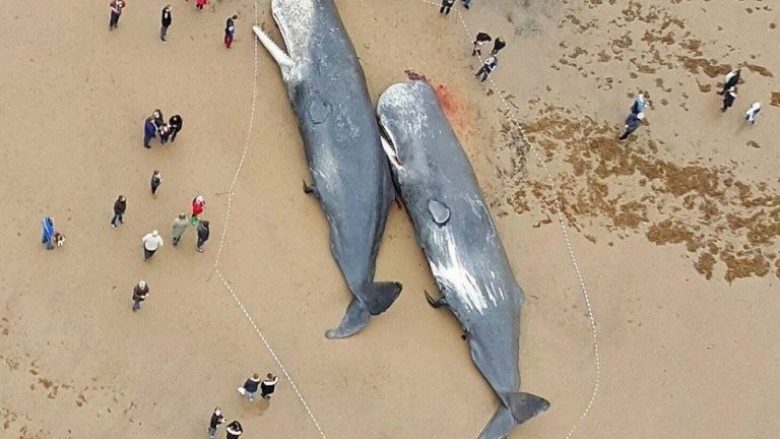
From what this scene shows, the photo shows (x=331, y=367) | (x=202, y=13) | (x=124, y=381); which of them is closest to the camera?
(x=124, y=381)

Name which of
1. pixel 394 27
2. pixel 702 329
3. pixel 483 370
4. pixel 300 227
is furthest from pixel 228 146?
pixel 702 329

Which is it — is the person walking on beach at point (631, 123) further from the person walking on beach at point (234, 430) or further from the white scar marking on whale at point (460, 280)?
the person walking on beach at point (234, 430)

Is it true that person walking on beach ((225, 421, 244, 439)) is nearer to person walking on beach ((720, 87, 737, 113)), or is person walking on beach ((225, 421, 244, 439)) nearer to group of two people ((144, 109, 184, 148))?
group of two people ((144, 109, 184, 148))

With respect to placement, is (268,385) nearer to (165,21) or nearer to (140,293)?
(140,293)

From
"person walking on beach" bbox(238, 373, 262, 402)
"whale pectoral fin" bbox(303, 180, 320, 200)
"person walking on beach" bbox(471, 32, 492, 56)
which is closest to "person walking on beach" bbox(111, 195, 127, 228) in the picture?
"whale pectoral fin" bbox(303, 180, 320, 200)

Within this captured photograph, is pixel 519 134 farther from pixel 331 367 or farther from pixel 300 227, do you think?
pixel 331 367

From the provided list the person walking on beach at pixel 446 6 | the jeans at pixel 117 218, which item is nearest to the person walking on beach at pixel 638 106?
the person walking on beach at pixel 446 6
